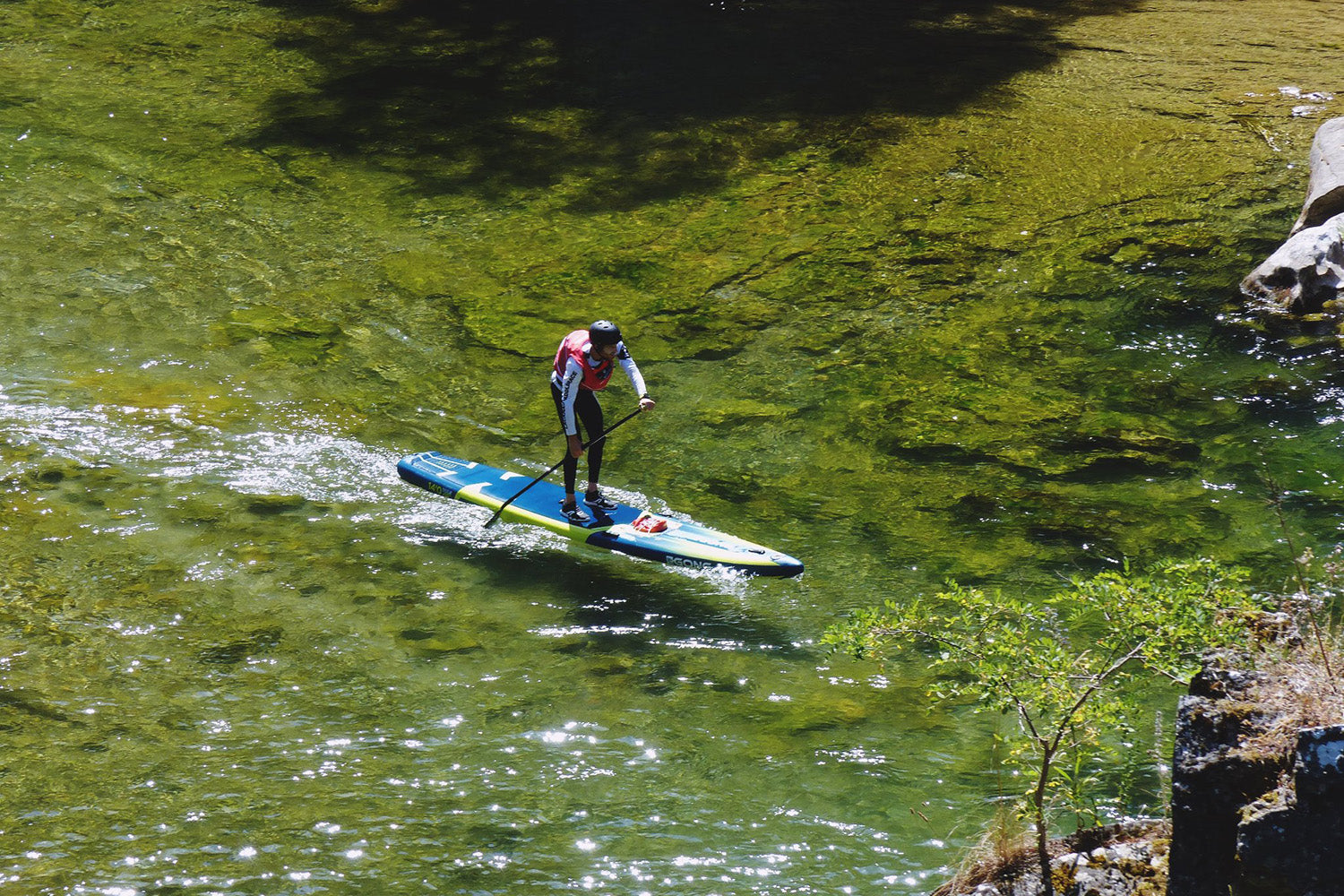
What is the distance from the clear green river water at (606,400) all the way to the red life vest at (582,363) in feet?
3.46

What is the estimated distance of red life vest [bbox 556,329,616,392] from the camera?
6461mm

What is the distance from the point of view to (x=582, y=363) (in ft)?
21.1

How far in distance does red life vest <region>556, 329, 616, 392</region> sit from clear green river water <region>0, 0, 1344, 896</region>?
105cm

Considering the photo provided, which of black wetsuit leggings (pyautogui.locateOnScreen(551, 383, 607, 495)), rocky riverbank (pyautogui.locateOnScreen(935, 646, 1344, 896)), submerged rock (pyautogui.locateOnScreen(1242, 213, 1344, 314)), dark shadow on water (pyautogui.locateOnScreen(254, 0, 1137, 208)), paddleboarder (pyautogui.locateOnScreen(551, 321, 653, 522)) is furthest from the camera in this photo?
dark shadow on water (pyautogui.locateOnScreen(254, 0, 1137, 208))

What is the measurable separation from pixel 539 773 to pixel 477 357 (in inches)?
188

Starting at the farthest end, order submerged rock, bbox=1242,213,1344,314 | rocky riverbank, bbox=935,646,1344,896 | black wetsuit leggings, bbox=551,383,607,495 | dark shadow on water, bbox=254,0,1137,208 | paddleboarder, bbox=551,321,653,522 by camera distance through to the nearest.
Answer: dark shadow on water, bbox=254,0,1137,208
submerged rock, bbox=1242,213,1344,314
black wetsuit leggings, bbox=551,383,607,495
paddleboarder, bbox=551,321,653,522
rocky riverbank, bbox=935,646,1344,896

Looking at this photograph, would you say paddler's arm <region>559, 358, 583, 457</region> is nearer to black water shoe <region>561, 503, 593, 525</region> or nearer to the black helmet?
the black helmet

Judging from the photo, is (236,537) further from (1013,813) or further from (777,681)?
(1013,813)

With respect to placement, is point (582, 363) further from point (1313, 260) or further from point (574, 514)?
point (1313, 260)

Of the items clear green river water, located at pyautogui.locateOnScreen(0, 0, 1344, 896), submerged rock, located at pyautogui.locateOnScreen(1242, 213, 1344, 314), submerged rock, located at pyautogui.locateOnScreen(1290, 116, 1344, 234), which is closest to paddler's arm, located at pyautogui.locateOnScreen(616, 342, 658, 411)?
clear green river water, located at pyautogui.locateOnScreen(0, 0, 1344, 896)

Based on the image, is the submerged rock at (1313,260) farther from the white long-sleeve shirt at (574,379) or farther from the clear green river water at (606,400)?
the white long-sleeve shirt at (574,379)

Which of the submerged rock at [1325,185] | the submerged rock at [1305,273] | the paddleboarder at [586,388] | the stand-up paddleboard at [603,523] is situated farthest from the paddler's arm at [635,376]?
the submerged rock at [1325,185]

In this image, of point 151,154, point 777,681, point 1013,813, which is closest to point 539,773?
point 777,681

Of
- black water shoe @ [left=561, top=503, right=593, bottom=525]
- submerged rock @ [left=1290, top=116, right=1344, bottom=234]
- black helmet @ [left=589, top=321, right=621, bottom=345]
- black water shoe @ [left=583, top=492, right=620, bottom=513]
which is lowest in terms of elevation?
black water shoe @ [left=561, top=503, right=593, bottom=525]
